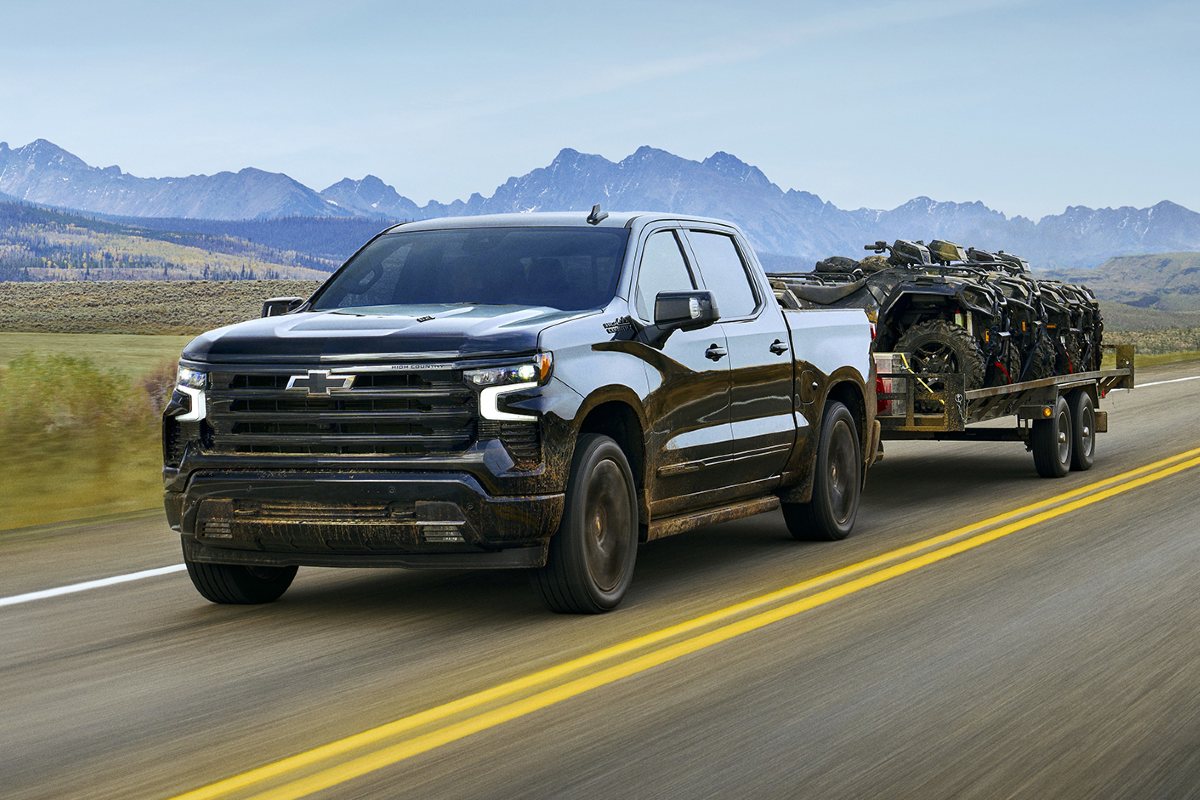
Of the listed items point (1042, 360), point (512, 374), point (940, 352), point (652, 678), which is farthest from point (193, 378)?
point (1042, 360)

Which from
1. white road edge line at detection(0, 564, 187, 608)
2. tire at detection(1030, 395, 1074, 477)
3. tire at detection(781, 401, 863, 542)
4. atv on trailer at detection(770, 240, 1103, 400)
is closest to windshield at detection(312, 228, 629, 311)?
white road edge line at detection(0, 564, 187, 608)

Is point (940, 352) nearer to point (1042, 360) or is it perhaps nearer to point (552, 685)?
point (1042, 360)

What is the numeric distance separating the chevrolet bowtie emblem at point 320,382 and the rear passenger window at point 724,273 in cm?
268

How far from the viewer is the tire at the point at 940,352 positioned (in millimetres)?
13570

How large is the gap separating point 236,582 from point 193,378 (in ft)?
3.68

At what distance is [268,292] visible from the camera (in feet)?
352

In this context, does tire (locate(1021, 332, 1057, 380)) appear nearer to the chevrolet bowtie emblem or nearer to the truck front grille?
the truck front grille

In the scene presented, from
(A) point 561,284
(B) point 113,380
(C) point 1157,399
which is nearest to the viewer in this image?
(A) point 561,284

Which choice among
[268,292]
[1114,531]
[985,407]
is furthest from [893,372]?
[268,292]

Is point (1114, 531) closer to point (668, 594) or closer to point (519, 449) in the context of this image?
point (668, 594)

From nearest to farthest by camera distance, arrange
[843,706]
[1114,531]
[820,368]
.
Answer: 1. [843,706]
2. [820,368]
3. [1114,531]

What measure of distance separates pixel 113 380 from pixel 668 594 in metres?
11.6

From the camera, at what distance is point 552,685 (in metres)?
6.32

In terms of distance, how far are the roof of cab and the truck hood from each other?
1.05m
